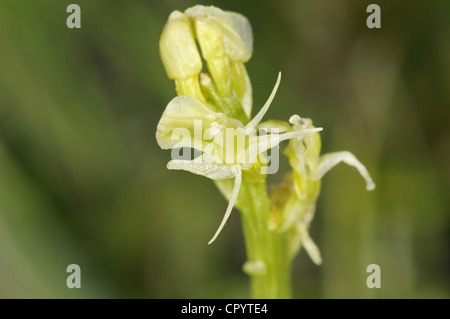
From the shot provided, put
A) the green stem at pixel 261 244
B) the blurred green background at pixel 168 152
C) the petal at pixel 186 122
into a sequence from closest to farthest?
the petal at pixel 186 122, the green stem at pixel 261 244, the blurred green background at pixel 168 152

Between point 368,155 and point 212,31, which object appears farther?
point 368,155

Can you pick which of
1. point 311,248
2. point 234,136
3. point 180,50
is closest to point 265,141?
point 234,136

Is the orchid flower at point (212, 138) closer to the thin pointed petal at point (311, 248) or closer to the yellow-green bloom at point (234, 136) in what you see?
the yellow-green bloom at point (234, 136)

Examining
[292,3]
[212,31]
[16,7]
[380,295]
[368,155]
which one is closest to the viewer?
[212,31]

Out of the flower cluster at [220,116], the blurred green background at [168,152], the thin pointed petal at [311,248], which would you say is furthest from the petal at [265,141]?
the blurred green background at [168,152]
